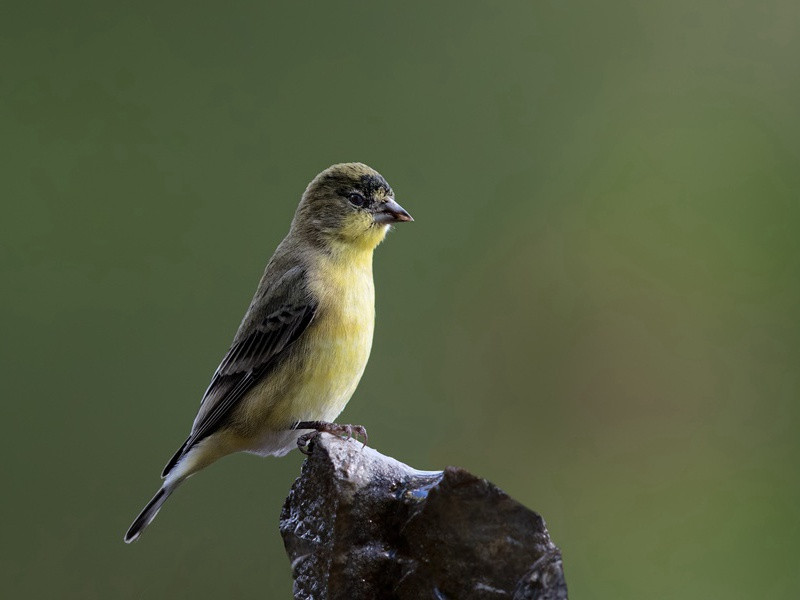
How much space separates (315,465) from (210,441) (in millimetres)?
906

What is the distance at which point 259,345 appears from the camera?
2.77m

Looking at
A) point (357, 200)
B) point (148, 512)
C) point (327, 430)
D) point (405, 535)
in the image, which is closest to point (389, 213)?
point (357, 200)

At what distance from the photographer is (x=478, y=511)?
167 centimetres

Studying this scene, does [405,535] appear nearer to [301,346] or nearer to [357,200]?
[301,346]

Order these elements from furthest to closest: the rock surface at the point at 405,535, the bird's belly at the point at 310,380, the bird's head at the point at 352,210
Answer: the bird's head at the point at 352,210 < the bird's belly at the point at 310,380 < the rock surface at the point at 405,535

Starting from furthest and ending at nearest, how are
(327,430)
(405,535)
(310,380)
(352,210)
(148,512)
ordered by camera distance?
(352,210) < (148,512) < (310,380) < (327,430) < (405,535)

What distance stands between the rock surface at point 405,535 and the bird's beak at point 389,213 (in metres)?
1.06

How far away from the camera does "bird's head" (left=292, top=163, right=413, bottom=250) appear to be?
2.92 m

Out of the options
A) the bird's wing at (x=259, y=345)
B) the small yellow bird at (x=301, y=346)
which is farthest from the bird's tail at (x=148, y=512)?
the bird's wing at (x=259, y=345)

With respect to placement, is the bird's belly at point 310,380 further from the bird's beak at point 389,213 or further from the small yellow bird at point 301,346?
the bird's beak at point 389,213

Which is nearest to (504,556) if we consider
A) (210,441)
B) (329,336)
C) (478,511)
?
(478,511)

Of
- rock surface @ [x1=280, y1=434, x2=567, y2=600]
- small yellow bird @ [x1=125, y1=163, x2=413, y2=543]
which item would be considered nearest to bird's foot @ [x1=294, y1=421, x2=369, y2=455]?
small yellow bird @ [x1=125, y1=163, x2=413, y2=543]

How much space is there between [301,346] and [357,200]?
0.53 m

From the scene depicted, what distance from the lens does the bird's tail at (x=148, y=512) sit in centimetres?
277
